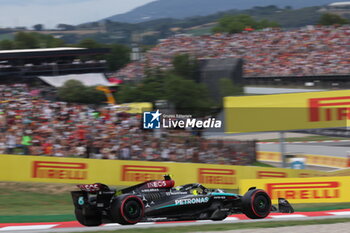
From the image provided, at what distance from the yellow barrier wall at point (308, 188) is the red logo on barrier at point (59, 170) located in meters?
5.45

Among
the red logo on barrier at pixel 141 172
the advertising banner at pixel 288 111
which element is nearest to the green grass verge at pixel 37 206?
the red logo on barrier at pixel 141 172

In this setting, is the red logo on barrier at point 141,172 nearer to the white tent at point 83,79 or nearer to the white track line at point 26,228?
the white track line at point 26,228

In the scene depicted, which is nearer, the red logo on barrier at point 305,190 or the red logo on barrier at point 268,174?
the red logo on barrier at point 305,190

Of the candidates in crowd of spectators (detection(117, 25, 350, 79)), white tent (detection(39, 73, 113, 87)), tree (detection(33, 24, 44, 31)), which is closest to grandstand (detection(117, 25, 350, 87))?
crowd of spectators (detection(117, 25, 350, 79))

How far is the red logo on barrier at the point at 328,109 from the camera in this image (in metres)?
21.1

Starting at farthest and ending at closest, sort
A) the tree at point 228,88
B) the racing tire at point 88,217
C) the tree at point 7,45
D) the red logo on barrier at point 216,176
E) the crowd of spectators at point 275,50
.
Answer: the tree at point 7,45, the crowd of spectators at point 275,50, the tree at point 228,88, the red logo on barrier at point 216,176, the racing tire at point 88,217

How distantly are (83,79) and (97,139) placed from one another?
35544mm

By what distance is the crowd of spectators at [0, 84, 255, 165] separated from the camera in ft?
61.1

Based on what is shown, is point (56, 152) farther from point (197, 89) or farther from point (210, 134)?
point (197, 89)

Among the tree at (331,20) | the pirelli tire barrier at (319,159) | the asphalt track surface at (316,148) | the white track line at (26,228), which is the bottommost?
the asphalt track surface at (316,148)

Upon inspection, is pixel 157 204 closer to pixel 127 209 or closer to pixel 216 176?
pixel 127 209

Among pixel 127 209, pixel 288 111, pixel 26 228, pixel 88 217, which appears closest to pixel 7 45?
pixel 288 111

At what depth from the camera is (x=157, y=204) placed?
10.4 m
